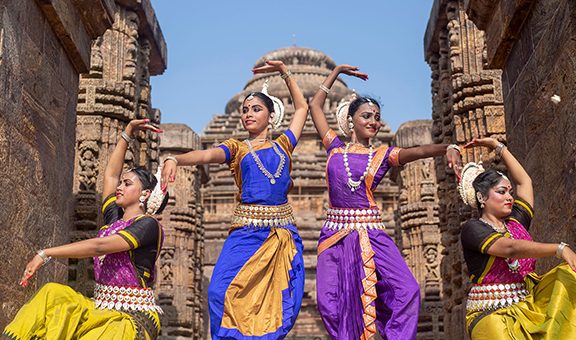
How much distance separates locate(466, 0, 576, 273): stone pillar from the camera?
4.85 meters

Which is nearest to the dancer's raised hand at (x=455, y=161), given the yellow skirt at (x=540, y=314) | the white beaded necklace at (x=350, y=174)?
the white beaded necklace at (x=350, y=174)

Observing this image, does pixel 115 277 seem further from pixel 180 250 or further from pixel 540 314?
pixel 180 250

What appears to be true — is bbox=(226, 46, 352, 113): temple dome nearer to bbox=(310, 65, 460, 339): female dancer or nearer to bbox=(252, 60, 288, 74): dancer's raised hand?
bbox=(252, 60, 288, 74): dancer's raised hand

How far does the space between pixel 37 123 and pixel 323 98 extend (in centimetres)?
219

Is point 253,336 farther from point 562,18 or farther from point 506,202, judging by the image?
point 562,18

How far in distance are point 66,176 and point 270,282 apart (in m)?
1.80

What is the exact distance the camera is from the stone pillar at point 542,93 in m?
4.85

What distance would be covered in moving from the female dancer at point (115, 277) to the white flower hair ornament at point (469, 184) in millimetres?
1952

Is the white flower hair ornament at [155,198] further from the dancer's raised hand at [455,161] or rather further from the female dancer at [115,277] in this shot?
the dancer's raised hand at [455,161]

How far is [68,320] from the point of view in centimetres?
427

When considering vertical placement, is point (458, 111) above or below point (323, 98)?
above

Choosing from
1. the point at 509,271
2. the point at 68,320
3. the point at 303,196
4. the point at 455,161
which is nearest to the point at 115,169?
the point at 68,320

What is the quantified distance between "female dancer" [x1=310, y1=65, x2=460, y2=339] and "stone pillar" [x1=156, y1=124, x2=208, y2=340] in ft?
35.3

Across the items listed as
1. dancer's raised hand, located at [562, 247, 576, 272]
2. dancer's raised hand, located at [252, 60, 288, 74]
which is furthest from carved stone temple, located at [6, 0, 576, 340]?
dancer's raised hand, located at [252, 60, 288, 74]
